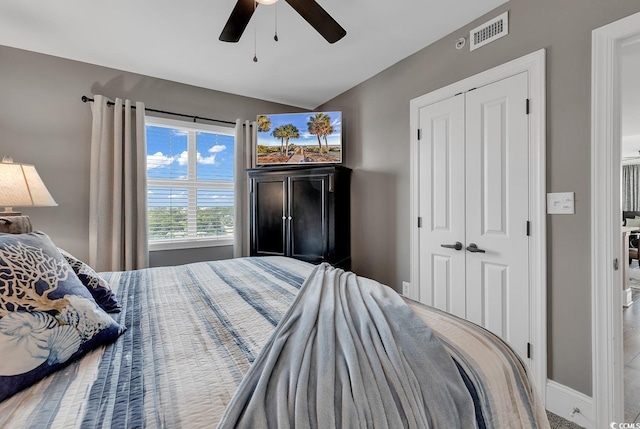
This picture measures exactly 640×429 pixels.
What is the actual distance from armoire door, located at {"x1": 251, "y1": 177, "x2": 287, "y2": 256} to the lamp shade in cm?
177

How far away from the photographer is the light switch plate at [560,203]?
1620mm

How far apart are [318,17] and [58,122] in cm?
264

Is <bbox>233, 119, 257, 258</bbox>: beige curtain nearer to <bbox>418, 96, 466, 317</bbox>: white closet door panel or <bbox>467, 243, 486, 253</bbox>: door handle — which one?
<bbox>418, 96, 466, 317</bbox>: white closet door panel

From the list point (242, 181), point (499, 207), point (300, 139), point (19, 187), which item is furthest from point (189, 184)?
point (499, 207)

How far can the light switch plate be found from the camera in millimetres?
1620

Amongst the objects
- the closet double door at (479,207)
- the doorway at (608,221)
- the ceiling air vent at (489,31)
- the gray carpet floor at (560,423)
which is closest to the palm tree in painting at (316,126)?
the closet double door at (479,207)

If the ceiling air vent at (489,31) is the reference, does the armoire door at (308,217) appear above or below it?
below

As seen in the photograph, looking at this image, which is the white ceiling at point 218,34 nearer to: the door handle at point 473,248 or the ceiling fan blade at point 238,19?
the ceiling fan blade at point 238,19

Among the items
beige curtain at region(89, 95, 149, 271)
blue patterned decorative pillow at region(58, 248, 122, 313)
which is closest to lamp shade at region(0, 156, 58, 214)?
beige curtain at region(89, 95, 149, 271)

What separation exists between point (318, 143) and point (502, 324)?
2.41 m

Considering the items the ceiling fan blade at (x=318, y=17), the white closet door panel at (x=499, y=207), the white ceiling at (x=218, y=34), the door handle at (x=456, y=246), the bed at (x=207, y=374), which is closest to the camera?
the bed at (x=207, y=374)

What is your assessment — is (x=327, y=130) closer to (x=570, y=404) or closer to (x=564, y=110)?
(x=564, y=110)

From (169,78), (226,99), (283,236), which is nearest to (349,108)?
(226,99)

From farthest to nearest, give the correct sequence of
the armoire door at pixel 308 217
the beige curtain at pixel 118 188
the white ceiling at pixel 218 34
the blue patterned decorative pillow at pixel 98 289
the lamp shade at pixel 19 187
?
the armoire door at pixel 308 217, the beige curtain at pixel 118 188, the white ceiling at pixel 218 34, the lamp shade at pixel 19 187, the blue patterned decorative pillow at pixel 98 289
